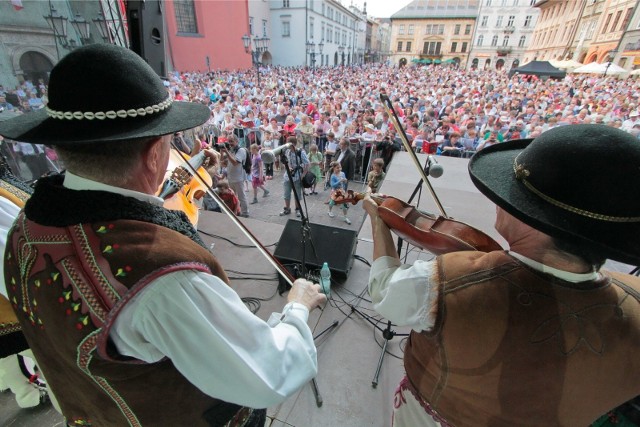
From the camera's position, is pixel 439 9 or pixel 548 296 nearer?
pixel 548 296

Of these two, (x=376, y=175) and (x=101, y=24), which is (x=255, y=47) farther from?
(x=376, y=175)

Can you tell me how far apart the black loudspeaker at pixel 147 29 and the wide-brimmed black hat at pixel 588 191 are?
3119 millimetres

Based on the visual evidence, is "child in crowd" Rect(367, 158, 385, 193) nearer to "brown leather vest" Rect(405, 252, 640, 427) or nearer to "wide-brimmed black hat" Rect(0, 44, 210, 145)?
"brown leather vest" Rect(405, 252, 640, 427)

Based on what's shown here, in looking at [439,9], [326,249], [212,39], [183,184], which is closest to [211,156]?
[183,184]

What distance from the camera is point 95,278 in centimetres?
76

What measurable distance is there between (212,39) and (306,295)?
27.0m

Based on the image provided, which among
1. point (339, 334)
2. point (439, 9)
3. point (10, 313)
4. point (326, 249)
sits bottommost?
point (339, 334)

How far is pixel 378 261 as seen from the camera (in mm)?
1269

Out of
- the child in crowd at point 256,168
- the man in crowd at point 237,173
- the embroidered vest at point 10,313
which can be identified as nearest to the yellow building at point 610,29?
the child in crowd at point 256,168

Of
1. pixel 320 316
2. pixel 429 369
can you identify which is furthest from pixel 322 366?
pixel 429 369

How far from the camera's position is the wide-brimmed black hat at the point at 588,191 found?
82cm

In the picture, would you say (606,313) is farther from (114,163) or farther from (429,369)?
(114,163)

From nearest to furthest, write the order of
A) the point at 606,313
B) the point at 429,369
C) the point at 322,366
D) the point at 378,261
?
the point at 606,313 → the point at 429,369 → the point at 378,261 → the point at 322,366

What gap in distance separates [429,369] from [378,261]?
1.44ft
